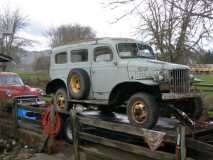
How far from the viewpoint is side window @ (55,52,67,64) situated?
956 cm

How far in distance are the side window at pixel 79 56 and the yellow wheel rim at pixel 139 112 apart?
91.2 inches

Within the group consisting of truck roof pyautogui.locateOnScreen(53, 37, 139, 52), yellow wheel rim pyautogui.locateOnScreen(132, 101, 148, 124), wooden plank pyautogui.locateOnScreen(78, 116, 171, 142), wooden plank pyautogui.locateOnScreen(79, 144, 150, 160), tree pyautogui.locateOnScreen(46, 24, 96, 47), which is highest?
tree pyautogui.locateOnScreen(46, 24, 96, 47)

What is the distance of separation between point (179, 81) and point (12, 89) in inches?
335

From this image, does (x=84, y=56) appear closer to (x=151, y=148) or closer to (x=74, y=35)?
(x=151, y=148)

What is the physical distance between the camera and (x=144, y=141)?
7.26 meters

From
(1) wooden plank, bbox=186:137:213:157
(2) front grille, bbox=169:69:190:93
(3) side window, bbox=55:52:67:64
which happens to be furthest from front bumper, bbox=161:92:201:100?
(3) side window, bbox=55:52:67:64

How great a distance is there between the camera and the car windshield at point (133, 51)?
8188 mm

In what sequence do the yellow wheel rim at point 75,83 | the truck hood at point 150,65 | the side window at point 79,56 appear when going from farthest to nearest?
the side window at point 79,56
the yellow wheel rim at point 75,83
the truck hood at point 150,65

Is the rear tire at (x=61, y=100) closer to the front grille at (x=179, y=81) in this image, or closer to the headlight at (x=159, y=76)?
the headlight at (x=159, y=76)

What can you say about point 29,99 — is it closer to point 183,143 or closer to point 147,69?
point 147,69

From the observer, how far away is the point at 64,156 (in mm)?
8859

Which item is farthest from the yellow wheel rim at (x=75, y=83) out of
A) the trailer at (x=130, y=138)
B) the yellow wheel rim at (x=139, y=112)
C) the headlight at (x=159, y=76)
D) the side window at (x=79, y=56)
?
the headlight at (x=159, y=76)

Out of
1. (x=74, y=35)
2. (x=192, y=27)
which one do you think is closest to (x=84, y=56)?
(x=192, y=27)

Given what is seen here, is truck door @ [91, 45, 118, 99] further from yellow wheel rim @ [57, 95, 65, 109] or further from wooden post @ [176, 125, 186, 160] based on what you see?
wooden post @ [176, 125, 186, 160]
